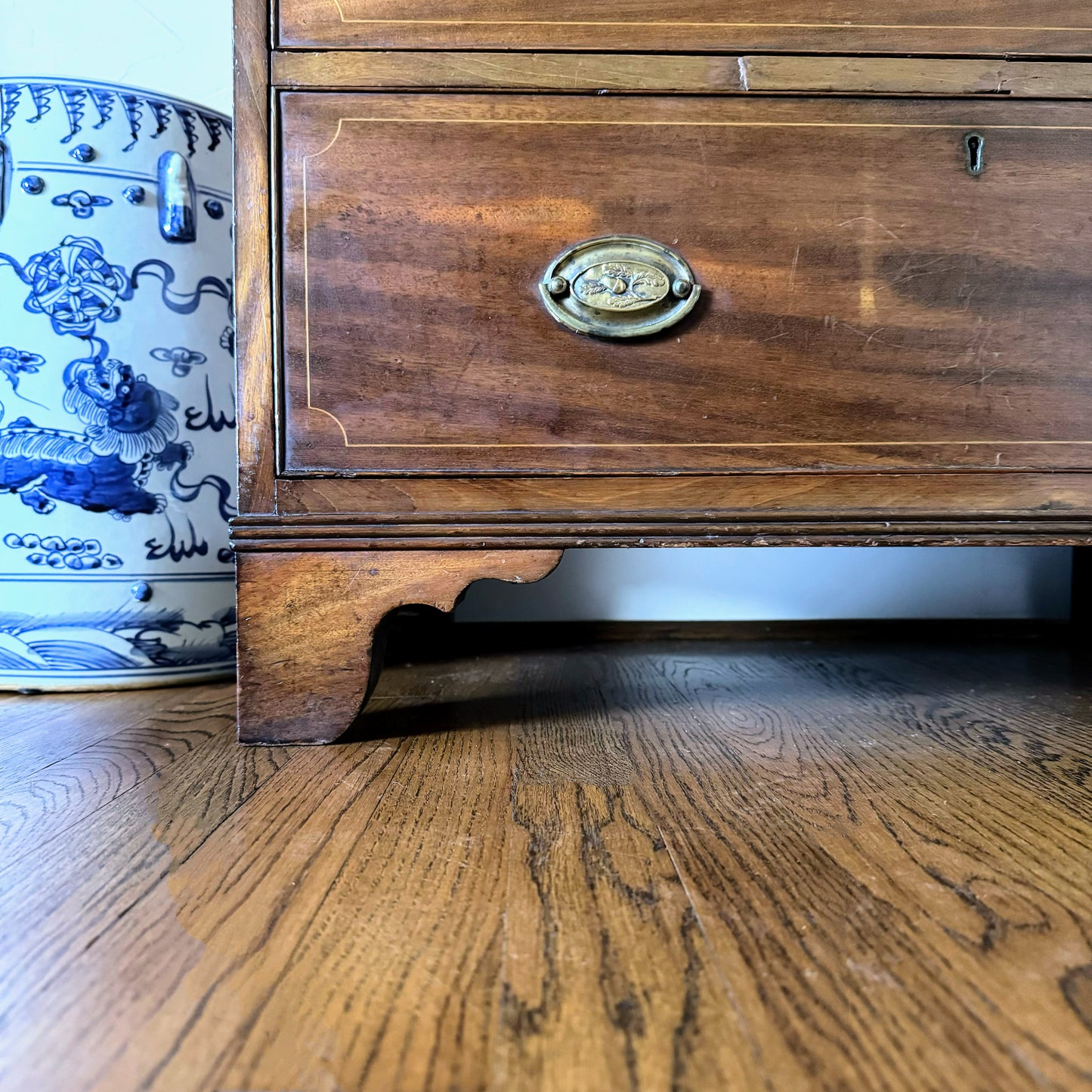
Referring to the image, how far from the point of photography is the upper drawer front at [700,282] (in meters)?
0.83

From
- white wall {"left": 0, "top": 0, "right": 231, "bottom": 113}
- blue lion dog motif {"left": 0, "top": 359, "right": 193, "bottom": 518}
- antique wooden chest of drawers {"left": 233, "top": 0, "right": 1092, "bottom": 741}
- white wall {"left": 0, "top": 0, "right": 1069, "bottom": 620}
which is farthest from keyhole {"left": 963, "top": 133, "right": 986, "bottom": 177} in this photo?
white wall {"left": 0, "top": 0, "right": 231, "bottom": 113}

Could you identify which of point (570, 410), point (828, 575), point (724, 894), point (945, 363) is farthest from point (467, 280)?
point (828, 575)

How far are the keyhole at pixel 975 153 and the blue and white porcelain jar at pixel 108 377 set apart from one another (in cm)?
84

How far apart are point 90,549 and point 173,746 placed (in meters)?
0.35

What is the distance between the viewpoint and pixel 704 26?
828 millimetres

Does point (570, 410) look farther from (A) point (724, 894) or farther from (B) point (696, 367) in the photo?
(A) point (724, 894)

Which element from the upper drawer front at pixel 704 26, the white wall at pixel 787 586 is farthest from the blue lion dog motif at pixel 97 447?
the white wall at pixel 787 586

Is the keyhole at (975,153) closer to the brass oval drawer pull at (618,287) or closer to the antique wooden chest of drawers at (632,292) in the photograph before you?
the antique wooden chest of drawers at (632,292)

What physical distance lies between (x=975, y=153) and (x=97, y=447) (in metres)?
0.97

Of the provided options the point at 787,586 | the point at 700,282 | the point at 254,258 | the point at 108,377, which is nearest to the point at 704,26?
the point at 700,282

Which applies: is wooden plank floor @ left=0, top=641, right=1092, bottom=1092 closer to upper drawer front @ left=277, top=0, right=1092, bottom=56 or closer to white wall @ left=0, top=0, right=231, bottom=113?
upper drawer front @ left=277, top=0, right=1092, bottom=56

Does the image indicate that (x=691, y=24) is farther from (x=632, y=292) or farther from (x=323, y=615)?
(x=323, y=615)

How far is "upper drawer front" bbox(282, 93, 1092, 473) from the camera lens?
0.83 m

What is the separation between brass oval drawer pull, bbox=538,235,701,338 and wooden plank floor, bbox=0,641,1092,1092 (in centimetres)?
38
